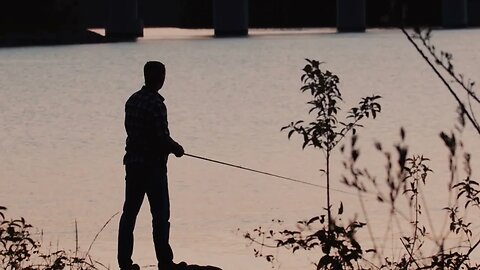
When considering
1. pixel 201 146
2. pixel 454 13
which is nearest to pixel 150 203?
pixel 201 146

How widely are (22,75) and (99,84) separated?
44.9 ft

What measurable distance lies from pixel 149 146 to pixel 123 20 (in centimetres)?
12550

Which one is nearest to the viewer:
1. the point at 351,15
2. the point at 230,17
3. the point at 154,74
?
the point at 154,74

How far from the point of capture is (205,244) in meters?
15.5

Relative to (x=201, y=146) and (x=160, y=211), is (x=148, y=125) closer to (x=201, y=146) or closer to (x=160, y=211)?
(x=160, y=211)

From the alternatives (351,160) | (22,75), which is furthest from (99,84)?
(351,160)

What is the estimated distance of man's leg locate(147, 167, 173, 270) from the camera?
395 inches

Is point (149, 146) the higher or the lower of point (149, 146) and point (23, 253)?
the higher

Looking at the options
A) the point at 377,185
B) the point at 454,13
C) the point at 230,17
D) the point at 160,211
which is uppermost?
the point at 377,185

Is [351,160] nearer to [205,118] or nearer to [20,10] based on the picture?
[205,118]

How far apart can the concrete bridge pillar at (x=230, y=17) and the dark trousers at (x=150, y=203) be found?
11967 cm

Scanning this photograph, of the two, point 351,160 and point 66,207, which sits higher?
point 351,160

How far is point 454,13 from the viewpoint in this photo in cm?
15125

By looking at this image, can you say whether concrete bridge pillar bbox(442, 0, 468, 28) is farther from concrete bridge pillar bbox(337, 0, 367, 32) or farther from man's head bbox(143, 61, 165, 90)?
man's head bbox(143, 61, 165, 90)
